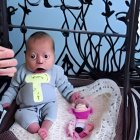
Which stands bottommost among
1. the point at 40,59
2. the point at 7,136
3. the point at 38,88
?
the point at 7,136

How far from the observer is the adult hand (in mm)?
1023

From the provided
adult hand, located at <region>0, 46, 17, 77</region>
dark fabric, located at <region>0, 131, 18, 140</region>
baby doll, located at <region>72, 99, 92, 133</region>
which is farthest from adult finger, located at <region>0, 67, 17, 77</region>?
baby doll, located at <region>72, 99, 92, 133</region>

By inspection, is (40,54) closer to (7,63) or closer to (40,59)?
(40,59)

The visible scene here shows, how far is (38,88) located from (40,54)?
148mm

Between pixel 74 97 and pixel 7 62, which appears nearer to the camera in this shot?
pixel 7 62

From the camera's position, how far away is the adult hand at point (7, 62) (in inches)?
40.3

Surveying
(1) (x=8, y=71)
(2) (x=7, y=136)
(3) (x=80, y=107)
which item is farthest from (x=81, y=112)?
(1) (x=8, y=71)

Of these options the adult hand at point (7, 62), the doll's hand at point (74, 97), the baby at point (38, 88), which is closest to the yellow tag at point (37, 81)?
the baby at point (38, 88)

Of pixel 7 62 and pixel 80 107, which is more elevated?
pixel 7 62

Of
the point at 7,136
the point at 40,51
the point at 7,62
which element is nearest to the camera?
the point at 7,62

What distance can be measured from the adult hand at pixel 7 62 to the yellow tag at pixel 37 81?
14.7 inches

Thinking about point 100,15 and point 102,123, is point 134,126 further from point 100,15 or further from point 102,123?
point 100,15

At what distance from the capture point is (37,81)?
1.43 metres

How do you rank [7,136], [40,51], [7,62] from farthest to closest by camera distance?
1. [40,51]
2. [7,136]
3. [7,62]
